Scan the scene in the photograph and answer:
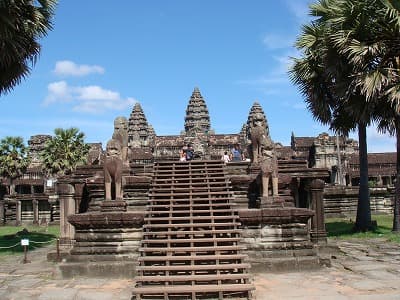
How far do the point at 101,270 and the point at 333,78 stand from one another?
32.3ft

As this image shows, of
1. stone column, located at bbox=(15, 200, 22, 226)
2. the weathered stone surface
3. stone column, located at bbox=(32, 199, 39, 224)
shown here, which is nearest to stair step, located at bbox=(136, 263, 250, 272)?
the weathered stone surface

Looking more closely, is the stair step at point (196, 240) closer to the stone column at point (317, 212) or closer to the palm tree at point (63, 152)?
the stone column at point (317, 212)

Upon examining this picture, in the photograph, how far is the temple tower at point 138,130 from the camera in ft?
194

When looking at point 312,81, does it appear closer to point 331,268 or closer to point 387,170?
point 331,268

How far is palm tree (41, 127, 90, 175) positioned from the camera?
33375 mm

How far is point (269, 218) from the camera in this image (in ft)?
33.2

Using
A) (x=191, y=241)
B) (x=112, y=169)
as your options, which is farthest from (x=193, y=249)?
(x=112, y=169)

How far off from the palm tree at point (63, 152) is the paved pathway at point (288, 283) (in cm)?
2212

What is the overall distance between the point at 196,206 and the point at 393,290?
4.38 meters

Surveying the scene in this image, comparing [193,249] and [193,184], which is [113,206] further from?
[193,249]

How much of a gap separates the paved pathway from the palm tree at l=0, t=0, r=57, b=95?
5.48 meters

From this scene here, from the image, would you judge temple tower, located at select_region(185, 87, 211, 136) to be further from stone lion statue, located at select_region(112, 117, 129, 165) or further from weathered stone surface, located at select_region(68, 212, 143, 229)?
weathered stone surface, located at select_region(68, 212, 143, 229)

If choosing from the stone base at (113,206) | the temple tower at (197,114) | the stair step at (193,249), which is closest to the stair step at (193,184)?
the stone base at (113,206)

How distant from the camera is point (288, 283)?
8.62m
